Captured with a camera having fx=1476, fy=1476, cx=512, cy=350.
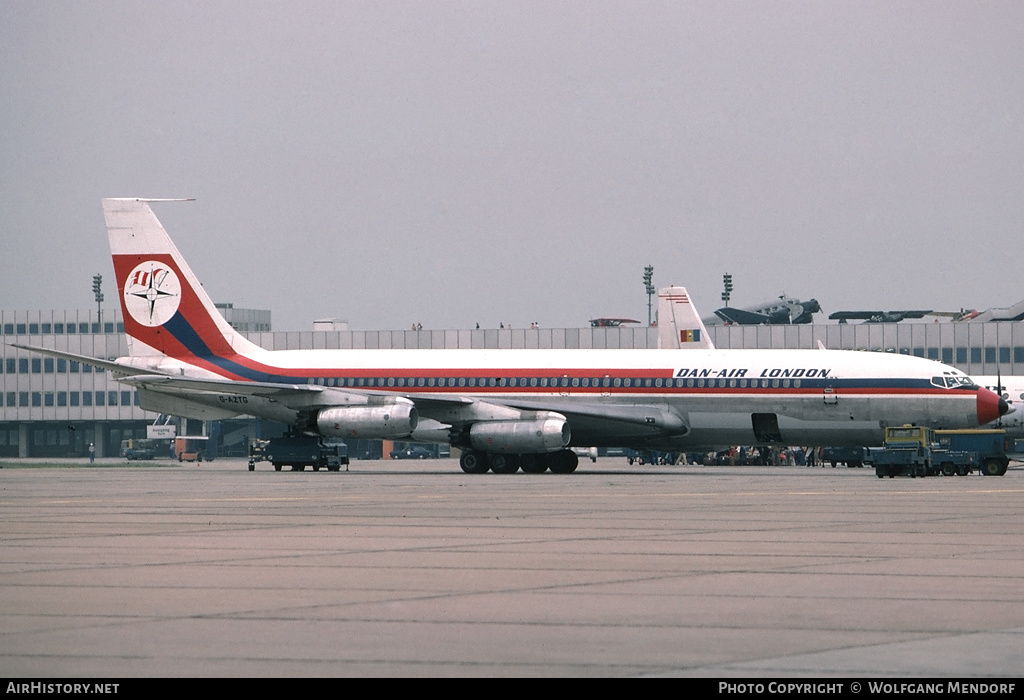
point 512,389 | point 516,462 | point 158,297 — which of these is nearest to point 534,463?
point 516,462

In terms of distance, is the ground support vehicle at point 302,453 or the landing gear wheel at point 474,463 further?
the ground support vehicle at point 302,453

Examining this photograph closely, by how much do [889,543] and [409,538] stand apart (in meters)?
6.56

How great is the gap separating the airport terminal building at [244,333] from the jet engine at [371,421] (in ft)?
210

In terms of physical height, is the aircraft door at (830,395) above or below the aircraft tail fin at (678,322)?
below

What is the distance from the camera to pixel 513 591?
14367mm

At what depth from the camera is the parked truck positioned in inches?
1869

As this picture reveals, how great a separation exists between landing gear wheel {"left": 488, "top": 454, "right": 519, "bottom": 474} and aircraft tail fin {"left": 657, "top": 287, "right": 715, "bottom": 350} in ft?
86.4

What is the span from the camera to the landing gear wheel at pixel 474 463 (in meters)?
53.8

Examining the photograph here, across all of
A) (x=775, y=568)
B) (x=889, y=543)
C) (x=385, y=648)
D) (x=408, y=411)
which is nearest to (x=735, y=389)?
(x=408, y=411)

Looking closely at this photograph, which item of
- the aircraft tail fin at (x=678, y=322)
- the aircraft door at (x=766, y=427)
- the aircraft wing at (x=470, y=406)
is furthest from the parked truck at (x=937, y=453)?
the aircraft tail fin at (x=678, y=322)

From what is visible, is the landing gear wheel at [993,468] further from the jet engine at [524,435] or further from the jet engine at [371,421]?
the jet engine at [371,421]

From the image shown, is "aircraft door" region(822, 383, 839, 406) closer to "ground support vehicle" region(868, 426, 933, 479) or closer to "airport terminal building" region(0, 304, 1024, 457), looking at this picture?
"ground support vehicle" region(868, 426, 933, 479)

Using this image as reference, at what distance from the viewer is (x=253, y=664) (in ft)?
33.0
